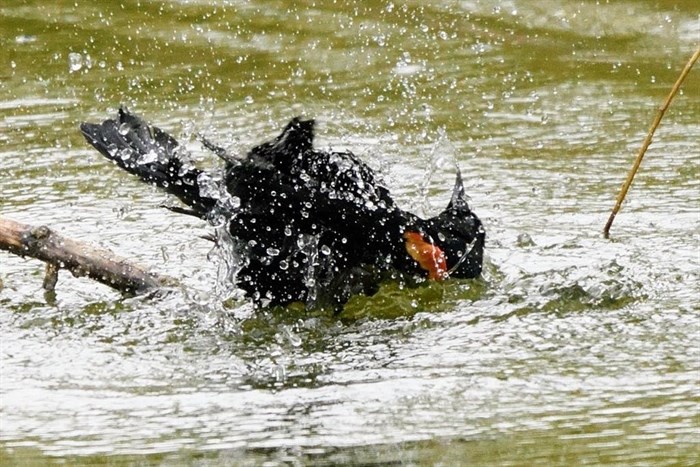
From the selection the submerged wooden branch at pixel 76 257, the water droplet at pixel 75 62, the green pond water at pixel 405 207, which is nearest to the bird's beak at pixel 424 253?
the green pond water at pixel 405 207

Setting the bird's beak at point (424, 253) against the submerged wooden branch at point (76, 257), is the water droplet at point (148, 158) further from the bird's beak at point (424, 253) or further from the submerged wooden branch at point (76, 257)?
the bird's beak at point (424, 253)

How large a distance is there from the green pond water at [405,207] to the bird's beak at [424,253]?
0.16 m

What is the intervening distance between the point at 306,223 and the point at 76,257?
2.65 feet

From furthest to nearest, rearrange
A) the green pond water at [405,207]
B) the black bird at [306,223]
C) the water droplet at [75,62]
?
the water droplet at [75,62], the black bird at [306,223], the green pond water at [405,207]

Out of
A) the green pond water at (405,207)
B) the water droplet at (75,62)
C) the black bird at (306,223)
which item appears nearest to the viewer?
the green pond water at (405,207)

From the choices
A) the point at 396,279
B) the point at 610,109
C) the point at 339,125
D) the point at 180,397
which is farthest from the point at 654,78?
the point at 180,397

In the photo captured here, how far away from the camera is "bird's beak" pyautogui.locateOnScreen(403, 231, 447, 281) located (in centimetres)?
462

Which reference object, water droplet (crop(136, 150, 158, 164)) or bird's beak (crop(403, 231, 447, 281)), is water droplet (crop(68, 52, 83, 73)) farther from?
bird's beak (crop(403, 231, 447, 281))

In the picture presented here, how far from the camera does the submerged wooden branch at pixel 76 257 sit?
15.4 feet

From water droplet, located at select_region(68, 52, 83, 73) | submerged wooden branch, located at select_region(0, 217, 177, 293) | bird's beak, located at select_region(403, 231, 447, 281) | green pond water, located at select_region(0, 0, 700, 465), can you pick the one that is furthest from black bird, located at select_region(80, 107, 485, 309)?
water droplet, located at select_region(68, 52, 83, 73)

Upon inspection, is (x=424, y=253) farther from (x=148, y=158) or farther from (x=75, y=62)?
(x=75, y=62)

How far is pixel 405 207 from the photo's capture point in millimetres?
5727

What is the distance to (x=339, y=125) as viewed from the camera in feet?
22.2

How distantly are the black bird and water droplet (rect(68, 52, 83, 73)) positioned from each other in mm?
3258
